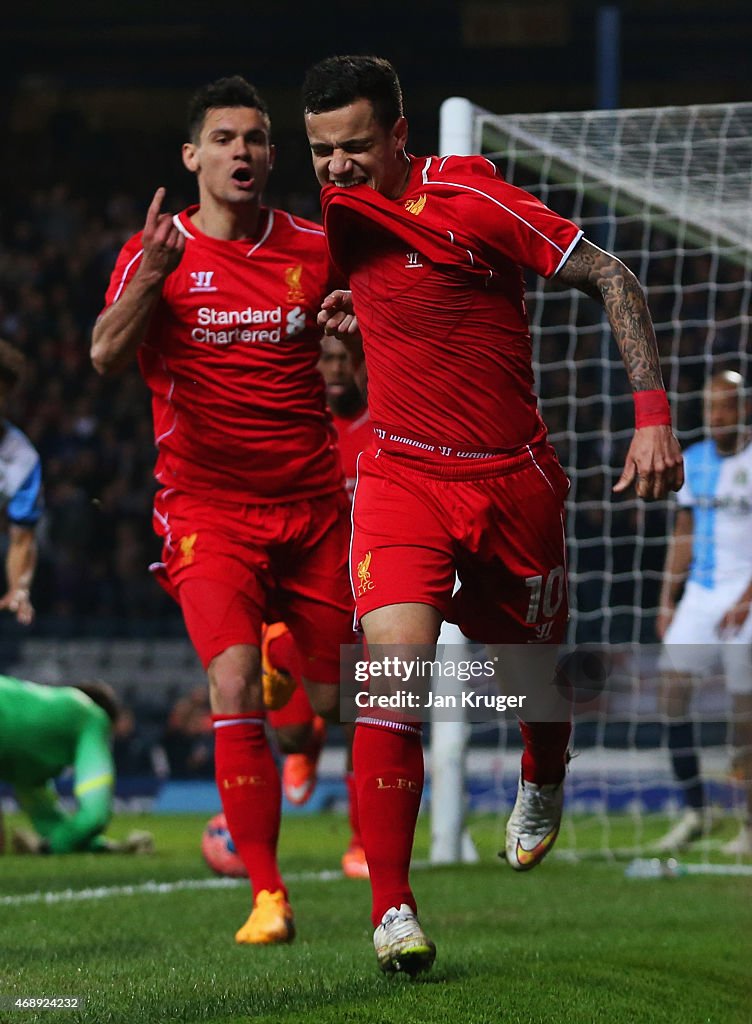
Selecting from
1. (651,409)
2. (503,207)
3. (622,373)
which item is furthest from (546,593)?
(622,373)

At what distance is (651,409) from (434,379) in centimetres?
61

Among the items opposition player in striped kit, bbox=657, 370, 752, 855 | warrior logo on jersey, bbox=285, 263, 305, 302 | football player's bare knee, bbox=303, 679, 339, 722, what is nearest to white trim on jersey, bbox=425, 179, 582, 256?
warrior logo on jersey, bbox=285, 263, 305, 302

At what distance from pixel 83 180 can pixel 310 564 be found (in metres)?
17.4

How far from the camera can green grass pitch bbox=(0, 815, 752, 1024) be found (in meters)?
3.56

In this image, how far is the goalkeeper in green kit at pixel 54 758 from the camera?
7.90 metres

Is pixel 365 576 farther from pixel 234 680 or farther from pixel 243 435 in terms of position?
pixel 243 435

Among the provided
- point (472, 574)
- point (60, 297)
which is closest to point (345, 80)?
point (472, 574)

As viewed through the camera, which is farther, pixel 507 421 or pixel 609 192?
pixel 609 192

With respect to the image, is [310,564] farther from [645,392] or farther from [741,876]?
[741,876]

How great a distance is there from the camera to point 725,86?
21.5 metres

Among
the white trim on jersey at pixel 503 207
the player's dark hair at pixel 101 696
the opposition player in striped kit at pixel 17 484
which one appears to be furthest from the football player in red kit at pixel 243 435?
the player's dark hair at pixel 101 696

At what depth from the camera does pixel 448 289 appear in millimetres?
4125

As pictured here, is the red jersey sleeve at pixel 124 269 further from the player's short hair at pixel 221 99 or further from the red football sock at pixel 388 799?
the red football sock at pixel 388 799

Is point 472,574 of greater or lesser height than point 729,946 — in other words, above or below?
above
